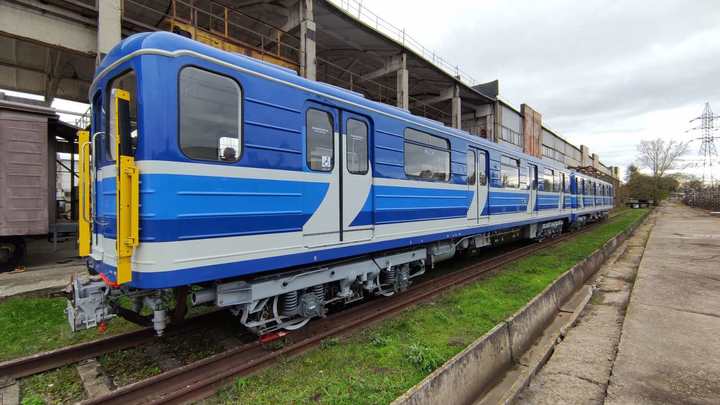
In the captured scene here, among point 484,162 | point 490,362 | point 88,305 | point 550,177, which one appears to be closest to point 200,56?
point 88,305

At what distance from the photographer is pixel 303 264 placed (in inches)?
179

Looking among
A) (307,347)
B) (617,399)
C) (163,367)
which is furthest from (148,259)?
(617,399)

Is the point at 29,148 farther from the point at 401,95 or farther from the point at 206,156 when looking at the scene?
the point at 401,95

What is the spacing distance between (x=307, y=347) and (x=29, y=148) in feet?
30.3

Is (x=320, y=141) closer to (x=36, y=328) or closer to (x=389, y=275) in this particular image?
(x=389, y=275)

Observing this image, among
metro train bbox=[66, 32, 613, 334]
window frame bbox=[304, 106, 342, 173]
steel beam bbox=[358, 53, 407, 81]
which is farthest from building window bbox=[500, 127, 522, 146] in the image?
window frame bbox=[304, 106, 342, 173]

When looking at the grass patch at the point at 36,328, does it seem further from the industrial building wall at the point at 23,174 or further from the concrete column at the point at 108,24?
the concrete column at the point at 108,24

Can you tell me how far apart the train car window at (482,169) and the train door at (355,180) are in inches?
156

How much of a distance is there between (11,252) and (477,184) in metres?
11.5

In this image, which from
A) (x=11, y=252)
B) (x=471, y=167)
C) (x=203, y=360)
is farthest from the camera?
(x=11, y=252)

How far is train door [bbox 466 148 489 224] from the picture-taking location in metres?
8.12

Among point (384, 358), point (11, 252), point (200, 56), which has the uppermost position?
point (200, 56)

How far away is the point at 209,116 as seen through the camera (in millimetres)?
3658

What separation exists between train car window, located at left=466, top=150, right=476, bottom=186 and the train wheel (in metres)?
11.1
